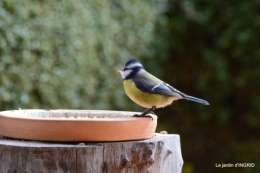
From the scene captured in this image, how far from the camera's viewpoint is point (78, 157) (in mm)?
2518

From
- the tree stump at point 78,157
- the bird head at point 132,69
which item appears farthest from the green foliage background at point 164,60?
the tree stump at point 78,157

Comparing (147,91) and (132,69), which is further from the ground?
(132,69)

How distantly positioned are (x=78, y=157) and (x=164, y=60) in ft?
16.5

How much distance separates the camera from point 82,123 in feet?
8.47

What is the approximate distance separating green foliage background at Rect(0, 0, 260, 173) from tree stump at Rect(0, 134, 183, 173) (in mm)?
1760

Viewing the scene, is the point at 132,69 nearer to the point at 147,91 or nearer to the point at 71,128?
the point at 147,91

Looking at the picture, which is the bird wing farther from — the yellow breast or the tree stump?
the tree stump

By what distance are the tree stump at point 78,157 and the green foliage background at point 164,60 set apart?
1760 mm

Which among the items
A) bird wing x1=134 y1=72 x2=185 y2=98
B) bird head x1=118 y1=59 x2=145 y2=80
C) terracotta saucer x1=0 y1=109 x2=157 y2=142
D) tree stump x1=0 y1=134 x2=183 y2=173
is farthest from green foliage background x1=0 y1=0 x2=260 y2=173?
tree stump x1=0 y1=134 x2=183 y2=173

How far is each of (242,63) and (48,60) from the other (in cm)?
312

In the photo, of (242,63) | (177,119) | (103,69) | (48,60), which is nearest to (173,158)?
(48,60)

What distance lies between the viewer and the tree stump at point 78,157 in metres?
2.51

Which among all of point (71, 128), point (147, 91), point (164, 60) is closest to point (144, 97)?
point (147, 91)

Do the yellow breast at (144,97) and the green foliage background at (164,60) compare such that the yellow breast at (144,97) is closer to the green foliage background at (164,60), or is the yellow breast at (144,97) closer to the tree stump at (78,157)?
the tree stump at (78,157)
